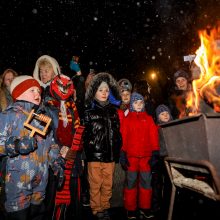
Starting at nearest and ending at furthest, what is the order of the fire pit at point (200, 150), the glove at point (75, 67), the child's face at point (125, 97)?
the fire pit at point (200, 150) → the glove at point (75, 67) → the child's face at point (125, 97)

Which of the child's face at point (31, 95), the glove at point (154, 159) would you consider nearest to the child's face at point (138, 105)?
the glove at point (154, 159)

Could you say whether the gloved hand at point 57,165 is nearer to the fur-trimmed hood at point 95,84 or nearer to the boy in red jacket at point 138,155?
the boy in red jacket at point 138,155

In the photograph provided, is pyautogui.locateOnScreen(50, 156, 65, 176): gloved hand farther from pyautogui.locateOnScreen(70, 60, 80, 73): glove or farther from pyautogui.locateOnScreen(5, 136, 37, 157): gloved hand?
pyautogui.locateOnScreen(70, 60, 80, 73): glove

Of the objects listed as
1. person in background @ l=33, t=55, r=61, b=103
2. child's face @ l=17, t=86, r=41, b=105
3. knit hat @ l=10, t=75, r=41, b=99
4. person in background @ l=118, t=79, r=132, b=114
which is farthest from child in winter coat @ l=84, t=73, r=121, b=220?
knit hat @ l=10, t=75, r=41, b=99

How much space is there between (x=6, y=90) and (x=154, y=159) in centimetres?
366

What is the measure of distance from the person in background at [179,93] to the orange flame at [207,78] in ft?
6.73

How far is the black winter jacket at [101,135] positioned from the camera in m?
4.86

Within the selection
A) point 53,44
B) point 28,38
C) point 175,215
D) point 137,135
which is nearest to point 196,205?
point 175,215

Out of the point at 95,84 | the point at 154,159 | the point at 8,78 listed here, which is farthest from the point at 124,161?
the point at 8,78

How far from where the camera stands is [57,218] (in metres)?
3.84

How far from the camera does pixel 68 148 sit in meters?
3.85

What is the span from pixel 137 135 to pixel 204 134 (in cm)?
280

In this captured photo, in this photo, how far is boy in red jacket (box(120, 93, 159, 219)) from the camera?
193 inches

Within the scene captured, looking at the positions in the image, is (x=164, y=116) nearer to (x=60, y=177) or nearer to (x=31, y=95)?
(x=60, y=177)
